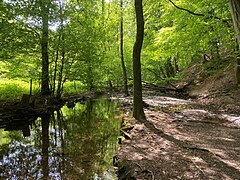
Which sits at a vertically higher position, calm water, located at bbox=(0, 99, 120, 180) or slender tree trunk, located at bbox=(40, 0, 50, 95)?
slender tree trunk, located at bbox=(40, 0, 50, 95)

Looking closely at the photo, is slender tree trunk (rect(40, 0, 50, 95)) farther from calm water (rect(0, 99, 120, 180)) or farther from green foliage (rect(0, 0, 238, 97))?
calm water (rect(0, 99, 120, 180))

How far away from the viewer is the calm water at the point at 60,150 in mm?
4715

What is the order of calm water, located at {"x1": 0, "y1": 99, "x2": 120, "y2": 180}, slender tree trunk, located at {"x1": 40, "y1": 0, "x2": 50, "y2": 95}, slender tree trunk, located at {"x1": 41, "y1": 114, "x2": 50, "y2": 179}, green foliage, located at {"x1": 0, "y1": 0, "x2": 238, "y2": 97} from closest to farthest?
calm water, located at {"x1": 0, "y1": 99, "x2": 120, "y2": 180} < slender tree trunk, located at {"x1": 41, "y1": 114, "x2": 50, "y2": 179} < green foliage, located at {"x1": 0, "y1": 0, "x2": 238, "y2": 97} < slender tree trunk, located at {"x1": 40, "y1": 0, "x2": 50, "y2": 95}

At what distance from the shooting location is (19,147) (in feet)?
21.7

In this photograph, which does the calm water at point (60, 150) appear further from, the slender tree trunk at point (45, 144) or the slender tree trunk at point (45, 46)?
the slender tree trunk at point (45, 46)

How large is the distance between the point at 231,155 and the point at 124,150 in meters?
2.49

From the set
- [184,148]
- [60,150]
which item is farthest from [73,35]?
[184,148]

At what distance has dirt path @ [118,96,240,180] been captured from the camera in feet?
13.0

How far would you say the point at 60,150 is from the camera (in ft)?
20.2

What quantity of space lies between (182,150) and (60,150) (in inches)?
136

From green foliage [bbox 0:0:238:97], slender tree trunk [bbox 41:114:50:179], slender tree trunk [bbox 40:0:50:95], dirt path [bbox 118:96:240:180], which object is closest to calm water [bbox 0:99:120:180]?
slender tree trunk [bbox 41:114:50:179]

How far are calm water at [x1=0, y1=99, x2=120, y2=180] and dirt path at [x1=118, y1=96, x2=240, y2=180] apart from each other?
68 cm

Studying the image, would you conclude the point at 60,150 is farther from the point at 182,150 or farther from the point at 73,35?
the point at 73,35

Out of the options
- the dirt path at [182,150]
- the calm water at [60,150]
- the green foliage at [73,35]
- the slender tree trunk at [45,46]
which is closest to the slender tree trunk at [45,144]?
the calm water at [60,150]
